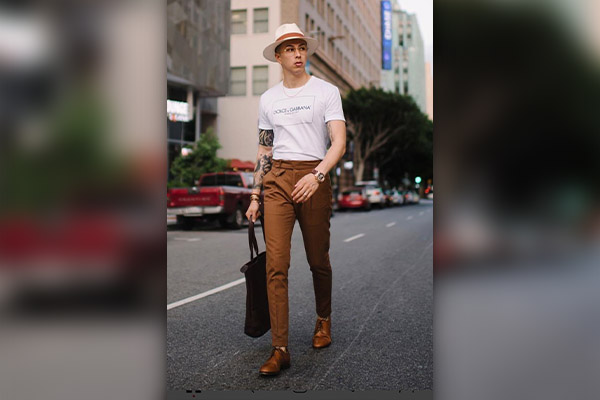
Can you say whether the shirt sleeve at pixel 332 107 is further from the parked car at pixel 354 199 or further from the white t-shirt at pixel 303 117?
the parked car at pixel 354 199

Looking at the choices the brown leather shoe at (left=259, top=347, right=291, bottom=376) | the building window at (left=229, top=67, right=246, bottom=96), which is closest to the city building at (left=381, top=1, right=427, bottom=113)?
the building window at (left=229, top=67, right=246, bottom=96)

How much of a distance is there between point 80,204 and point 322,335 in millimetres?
2280

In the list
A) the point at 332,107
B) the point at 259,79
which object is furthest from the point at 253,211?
the point at 259,79

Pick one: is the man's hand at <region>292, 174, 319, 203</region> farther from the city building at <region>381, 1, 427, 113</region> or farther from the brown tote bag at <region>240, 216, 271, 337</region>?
the city building at <region>381, 1, 427, 113</region>

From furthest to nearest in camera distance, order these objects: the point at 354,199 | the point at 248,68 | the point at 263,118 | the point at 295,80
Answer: the point at 248,68
the point at 354,199
the point at 263,118
the point at 295,80

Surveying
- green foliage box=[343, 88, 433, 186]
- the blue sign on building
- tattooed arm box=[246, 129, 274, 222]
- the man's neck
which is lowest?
tattooed arm box=[246, 129, 274, 222]

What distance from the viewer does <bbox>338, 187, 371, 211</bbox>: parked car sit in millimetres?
33469

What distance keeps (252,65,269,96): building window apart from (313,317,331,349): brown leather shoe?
3613 centimetres

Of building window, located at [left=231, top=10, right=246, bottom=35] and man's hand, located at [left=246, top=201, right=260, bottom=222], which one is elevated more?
building window, located at [left=231, top=10, right=246, bottom=35]

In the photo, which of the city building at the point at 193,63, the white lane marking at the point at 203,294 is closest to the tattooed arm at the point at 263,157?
the white lane marking at the point at 203,294

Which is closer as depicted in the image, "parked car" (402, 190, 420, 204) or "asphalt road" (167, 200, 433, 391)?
"asphalt road" (167, 200, 433, 391)

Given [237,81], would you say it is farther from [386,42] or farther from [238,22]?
[386,42]

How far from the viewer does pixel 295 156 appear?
12.5 feet

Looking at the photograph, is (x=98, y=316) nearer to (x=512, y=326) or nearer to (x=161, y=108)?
(x=161, y=108)
